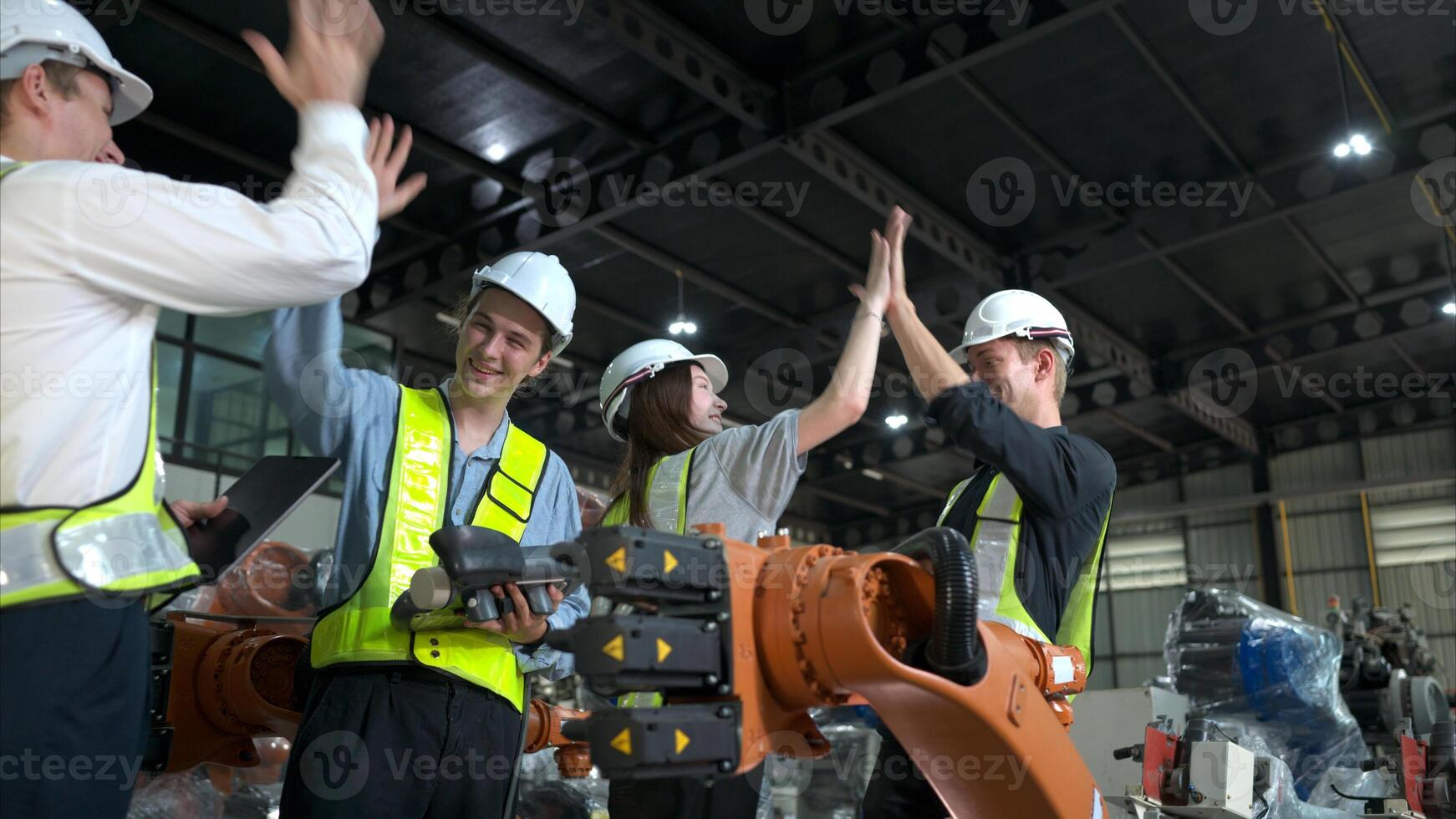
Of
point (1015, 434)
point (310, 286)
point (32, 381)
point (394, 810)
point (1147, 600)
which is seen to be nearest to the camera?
point (32, 381)

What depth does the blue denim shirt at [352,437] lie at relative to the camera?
2.45m

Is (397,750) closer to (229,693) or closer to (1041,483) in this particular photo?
(229,693)

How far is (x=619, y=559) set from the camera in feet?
5.31

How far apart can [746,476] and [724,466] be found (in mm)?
70

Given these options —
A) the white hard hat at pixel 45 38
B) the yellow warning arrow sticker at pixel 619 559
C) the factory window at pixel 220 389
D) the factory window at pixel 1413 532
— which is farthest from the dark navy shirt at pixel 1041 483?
the factory window at pixel 1413 532

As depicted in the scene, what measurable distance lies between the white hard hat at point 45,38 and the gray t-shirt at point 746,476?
1.59 metres

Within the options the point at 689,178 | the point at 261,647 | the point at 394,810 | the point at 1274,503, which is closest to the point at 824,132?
the point at 689,178

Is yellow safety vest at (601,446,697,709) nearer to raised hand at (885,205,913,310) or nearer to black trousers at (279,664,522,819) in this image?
black trousers at (279,664,522,819)

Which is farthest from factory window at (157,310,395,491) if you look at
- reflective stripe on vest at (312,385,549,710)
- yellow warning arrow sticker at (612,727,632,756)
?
yellow warning arrow sticker at (612,727,632,756)

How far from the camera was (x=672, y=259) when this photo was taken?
1345cm

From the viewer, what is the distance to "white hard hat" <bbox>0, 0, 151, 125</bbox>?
6.05ft

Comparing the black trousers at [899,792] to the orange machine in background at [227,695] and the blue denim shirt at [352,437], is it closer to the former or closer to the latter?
the blue denim shirt at [352,437]

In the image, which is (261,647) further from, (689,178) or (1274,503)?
(1274,503)

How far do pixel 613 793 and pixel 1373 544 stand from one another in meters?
21.6
